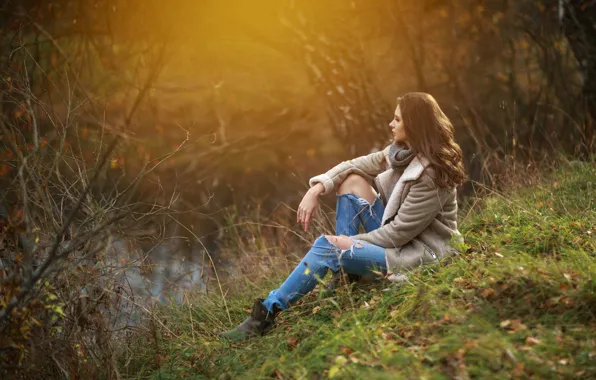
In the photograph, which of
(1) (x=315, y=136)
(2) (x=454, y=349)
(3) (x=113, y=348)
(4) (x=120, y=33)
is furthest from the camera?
(1) (x=315, y=136)

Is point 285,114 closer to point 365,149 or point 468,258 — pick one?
point 365,149

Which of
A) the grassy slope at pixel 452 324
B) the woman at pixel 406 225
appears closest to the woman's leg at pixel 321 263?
the woman at pixel 406 225

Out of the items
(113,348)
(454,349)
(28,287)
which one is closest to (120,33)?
(113,348)

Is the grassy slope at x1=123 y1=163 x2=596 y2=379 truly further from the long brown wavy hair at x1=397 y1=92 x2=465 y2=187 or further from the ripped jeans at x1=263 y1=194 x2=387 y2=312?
the long brown wavy hair at x1=397 y1=92 x2=465 y2=187

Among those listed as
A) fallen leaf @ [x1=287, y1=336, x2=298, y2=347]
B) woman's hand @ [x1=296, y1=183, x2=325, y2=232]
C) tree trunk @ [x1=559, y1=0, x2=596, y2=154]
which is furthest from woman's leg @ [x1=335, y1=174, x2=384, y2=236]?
tree trunk @ [x1=559, y1=0, x2=596, y2=154]

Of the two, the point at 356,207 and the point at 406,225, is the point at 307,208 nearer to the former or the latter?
the point at 356,207

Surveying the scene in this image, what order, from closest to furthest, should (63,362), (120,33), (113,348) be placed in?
(63,362)
(113,348)
(120,33)

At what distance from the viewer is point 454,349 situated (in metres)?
3.15

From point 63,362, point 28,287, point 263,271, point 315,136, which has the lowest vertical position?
point 315,136

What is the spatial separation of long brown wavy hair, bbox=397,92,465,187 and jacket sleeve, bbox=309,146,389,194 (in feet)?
1.02

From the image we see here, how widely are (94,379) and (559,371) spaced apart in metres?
2.46

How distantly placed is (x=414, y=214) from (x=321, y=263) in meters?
0.61

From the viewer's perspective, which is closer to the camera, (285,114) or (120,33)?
(120,33)

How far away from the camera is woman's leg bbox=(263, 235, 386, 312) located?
4.12 metres
